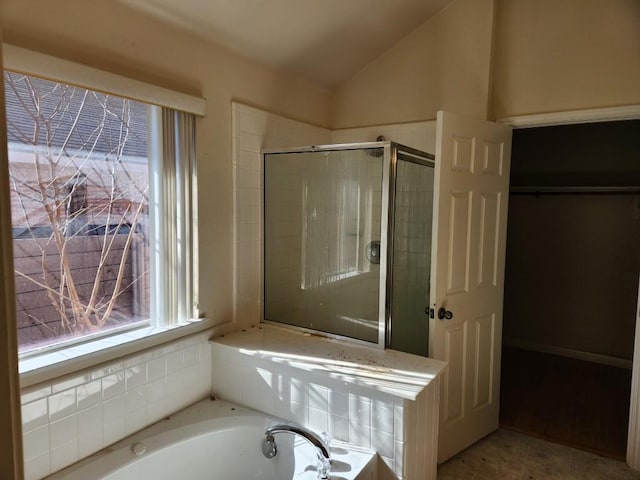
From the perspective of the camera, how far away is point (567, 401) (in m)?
3.28

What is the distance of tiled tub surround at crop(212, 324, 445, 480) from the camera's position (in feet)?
6.30

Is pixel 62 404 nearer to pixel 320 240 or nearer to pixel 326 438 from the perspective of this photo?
pixel 326 438

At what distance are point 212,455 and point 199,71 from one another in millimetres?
1934

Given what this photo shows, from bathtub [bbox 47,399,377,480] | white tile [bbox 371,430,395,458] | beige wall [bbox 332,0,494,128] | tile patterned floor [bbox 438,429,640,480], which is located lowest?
tile patterned floor [bbox 438,429,640,480]

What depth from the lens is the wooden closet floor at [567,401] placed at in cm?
280

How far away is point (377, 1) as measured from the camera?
247cm

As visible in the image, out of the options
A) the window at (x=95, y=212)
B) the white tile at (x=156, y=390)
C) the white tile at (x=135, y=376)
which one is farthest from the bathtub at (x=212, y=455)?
the window at (x=95, y=212)

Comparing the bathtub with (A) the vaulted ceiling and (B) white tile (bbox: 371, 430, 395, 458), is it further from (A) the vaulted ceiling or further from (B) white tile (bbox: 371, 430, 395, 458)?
(A) the vaulted ceiling

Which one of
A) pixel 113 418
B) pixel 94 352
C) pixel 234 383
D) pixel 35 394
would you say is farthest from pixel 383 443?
pixel 35 394

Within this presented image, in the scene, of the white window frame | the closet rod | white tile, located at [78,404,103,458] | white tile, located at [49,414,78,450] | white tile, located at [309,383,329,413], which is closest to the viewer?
white tile, located at [49,414,78,450]

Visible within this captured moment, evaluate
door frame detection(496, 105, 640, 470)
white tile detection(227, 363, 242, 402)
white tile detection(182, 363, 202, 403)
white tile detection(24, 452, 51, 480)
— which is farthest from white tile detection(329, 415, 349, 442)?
door frame detection(496, 105, 640, 470)

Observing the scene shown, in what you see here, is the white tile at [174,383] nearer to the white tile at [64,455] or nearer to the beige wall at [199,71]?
the beige wall at [199,71]

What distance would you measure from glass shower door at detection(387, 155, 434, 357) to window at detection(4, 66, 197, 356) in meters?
1.13

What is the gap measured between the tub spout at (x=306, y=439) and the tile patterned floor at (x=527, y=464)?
94cm
